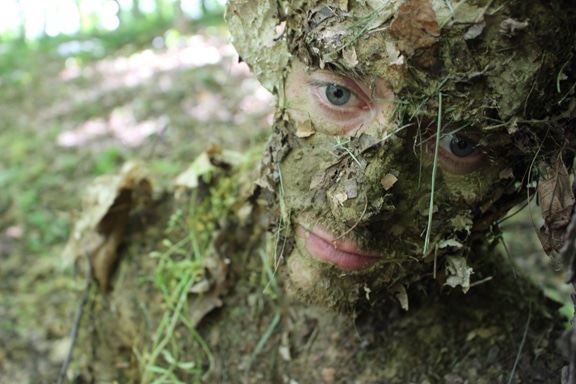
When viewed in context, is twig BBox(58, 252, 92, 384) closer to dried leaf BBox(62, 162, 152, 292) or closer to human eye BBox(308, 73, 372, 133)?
dried leaf BBox(62, 162, 152, 292)

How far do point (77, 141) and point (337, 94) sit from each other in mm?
4189

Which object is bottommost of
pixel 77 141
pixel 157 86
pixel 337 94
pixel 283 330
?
pixel 283 330

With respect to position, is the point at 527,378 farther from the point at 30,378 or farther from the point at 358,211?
the point at 30,378

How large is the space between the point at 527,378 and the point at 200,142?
3.44m

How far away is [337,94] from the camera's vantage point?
1525 mm

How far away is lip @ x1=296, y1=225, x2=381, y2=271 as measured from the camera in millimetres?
1568

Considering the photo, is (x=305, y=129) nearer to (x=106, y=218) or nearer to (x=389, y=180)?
(x=389, y=180)

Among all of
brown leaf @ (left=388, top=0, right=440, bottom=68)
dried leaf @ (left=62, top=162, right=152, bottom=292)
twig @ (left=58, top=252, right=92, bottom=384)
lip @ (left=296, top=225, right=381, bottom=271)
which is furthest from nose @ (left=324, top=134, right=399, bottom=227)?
twig @ (left=58, top=252, right=92, bottom=384)

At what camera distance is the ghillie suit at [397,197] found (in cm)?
132

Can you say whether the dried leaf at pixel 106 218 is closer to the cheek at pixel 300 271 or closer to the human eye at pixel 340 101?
the cheek at pixel 300 271

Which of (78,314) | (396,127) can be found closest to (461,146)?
(396,127)

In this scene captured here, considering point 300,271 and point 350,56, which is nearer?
point 350,56

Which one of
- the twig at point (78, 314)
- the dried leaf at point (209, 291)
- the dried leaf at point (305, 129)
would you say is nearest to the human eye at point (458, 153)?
the dried leaf at point (305, 129)

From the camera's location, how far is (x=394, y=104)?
139cm
